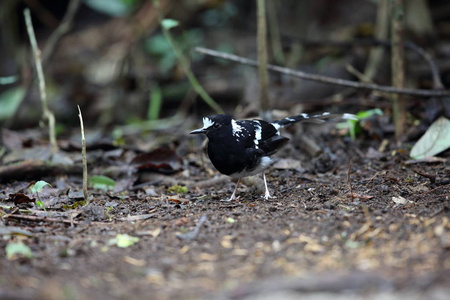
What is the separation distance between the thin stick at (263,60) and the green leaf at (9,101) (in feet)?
15.1

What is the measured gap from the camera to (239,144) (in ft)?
15.1

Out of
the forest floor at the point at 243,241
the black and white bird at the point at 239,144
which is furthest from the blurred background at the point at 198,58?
the forest floor at the point at 243,241

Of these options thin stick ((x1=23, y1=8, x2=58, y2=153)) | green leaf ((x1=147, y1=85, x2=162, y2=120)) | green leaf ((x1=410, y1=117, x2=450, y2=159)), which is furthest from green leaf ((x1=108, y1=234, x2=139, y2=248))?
green leaf ((x1=147, y1=85, x2=162, y2=120))

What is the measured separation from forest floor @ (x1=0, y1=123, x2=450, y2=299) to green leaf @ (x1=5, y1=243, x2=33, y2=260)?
21 millimetres

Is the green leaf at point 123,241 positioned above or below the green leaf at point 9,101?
below

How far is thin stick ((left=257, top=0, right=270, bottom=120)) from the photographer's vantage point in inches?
209

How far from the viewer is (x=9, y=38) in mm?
9352

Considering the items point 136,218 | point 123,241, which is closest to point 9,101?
point 136,218

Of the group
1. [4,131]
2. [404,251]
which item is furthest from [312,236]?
[4,131]

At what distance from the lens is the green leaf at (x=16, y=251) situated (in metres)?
2.75

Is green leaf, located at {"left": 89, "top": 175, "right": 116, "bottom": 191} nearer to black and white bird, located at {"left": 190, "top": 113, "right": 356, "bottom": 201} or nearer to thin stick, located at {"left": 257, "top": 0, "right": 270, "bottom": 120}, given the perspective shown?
black and white bird, located at {"left": 190, "top": 113, "right": 356, "bottom": 201}

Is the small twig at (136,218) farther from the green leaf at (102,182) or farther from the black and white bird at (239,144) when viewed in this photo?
the green leaf at (102,182)

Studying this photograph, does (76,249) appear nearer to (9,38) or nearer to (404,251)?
(404,251)

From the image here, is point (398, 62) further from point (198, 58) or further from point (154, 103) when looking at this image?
point (198, 58)
